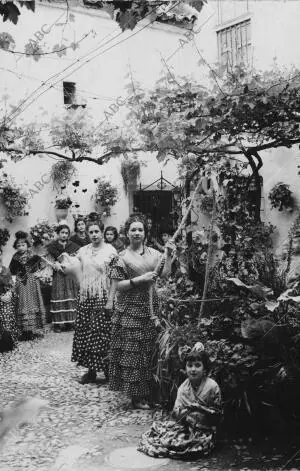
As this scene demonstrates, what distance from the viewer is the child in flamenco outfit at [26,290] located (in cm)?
891

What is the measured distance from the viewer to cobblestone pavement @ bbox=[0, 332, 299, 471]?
385 centimetres

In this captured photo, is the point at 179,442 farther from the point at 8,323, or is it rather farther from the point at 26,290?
the point at 26,290

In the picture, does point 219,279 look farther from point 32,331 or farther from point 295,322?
point 32,331

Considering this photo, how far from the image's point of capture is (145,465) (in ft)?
12.6

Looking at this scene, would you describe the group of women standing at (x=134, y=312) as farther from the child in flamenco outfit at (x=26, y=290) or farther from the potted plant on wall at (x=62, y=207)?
the potted plant on wall at (x=62, y=207)

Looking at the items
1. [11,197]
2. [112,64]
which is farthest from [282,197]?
[112,64]

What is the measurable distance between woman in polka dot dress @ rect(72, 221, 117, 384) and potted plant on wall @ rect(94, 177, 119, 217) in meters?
6.48

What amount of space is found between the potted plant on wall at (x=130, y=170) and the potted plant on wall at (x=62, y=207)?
1.60 metres

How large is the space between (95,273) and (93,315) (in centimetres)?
48

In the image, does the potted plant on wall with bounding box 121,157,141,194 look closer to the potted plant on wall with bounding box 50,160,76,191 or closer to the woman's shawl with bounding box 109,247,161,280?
the potted plant on wall with bounding box 50,160,76,191

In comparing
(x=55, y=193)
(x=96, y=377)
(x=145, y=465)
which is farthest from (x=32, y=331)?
(x=145, y=465)

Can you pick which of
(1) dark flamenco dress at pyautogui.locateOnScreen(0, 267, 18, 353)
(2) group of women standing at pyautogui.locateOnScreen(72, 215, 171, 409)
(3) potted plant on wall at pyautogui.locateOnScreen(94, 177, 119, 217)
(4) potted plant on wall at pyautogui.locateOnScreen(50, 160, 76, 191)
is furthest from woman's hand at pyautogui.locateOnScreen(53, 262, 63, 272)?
(2) group of women standing at pyautogui.locateOnScreen(72, 215, 171, 409)

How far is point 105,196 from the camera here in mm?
12695

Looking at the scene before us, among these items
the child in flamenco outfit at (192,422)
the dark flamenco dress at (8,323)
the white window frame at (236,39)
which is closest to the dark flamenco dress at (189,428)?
the child in flamenco outfit at (192,422)
